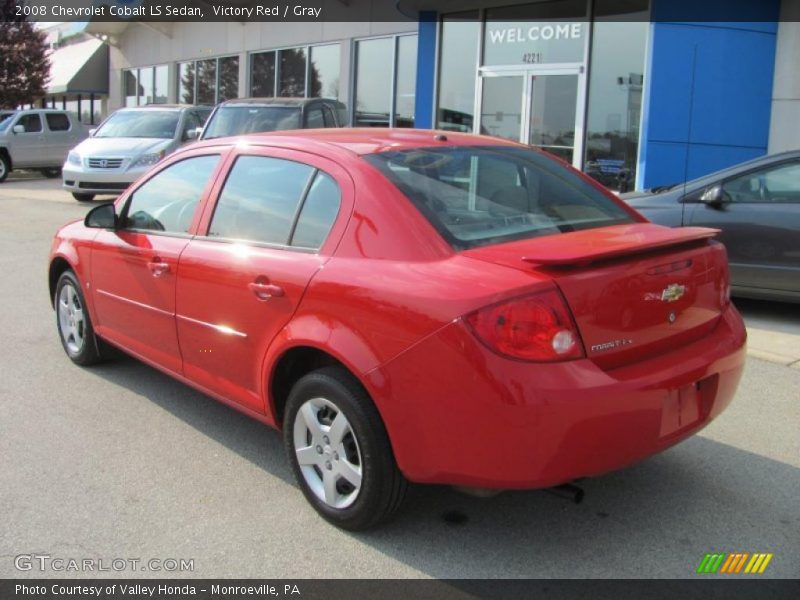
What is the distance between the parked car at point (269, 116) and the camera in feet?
40.0

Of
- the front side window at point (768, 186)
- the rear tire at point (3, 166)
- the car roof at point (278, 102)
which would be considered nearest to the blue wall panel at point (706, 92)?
the front side window at point (768, 186)

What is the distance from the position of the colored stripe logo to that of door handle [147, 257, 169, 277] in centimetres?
285

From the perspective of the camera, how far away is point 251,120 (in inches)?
486

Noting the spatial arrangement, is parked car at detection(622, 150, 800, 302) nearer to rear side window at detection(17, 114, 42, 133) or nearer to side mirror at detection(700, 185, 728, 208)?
side mirror at detection(700, 185, 728, 208)

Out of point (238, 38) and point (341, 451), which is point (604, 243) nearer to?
point (341, 451)

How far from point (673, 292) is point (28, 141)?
22647 millimetres

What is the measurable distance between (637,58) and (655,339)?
407 inches

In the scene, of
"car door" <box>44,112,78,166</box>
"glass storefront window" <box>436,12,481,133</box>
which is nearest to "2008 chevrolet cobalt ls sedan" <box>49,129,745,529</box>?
"glass storefront window" <box>436,12,481,133</box>

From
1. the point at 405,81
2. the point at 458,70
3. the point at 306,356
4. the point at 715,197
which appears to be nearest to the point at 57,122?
the point at 405,81

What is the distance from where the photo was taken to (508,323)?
8.68 feet

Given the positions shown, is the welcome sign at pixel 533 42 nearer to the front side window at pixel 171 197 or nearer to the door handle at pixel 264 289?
the front side window at pixel 171 197

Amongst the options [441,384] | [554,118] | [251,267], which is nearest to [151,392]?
[251,267]

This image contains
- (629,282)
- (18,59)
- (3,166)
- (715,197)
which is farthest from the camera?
(18,59)

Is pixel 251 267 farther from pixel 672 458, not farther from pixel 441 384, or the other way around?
pixel 672 458
